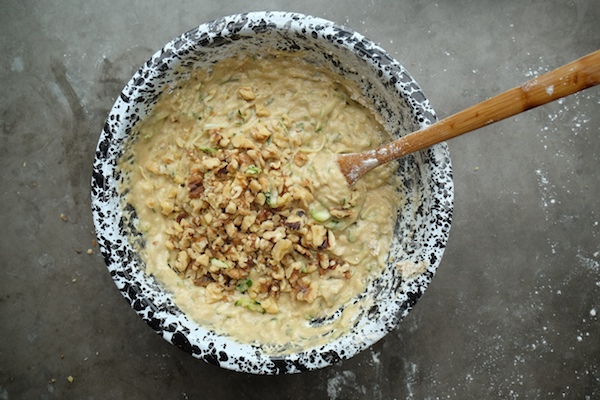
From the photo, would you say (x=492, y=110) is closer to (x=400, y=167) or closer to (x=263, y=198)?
(x=400, y=167)

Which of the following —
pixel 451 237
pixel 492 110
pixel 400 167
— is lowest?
pixel 451 237

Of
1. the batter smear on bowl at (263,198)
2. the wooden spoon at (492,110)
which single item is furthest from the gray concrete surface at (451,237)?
the wooden spoon at (492,110)

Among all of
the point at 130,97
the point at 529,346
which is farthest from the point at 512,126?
the point at 130,97

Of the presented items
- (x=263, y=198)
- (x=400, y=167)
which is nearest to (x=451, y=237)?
(x=400, y=167)

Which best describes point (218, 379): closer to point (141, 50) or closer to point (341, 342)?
point (341, 342)

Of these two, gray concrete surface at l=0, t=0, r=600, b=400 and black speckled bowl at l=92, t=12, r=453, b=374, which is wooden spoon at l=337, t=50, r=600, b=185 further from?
gray concrete surface at l=0, t=0, r=600, b=400

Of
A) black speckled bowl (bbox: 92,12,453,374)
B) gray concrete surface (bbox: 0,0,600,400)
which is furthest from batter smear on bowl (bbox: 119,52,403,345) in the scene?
gray concrete surface (bbox: 0,0,600,400)
